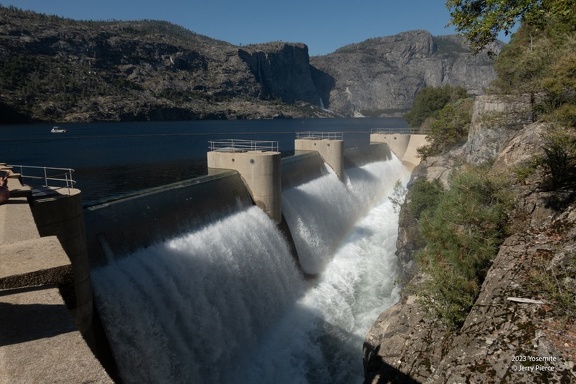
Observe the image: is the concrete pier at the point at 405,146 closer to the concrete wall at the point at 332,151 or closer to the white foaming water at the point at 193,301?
the concrete wall at the point at 332,151

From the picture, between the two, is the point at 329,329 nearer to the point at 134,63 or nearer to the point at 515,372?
the point at 515,372

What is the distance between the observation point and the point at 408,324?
482 inches

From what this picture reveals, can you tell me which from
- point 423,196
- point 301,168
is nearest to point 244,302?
point 423,196

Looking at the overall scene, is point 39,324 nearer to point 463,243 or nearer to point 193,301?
point 463,243

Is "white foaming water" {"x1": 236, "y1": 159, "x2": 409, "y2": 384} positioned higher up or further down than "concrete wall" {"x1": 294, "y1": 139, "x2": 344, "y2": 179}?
further down

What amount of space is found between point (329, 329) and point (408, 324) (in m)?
7.82

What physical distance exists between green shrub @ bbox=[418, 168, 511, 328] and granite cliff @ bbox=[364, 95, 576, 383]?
1.34ft

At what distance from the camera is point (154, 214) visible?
1658cm

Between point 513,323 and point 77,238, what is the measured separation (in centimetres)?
1114

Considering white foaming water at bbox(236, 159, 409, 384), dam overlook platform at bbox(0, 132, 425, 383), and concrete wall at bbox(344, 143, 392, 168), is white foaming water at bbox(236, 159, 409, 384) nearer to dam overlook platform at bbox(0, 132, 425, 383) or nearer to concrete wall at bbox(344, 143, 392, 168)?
dam overlook platform at bbox(0, 132, 425, 383)

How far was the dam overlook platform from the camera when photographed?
414cm

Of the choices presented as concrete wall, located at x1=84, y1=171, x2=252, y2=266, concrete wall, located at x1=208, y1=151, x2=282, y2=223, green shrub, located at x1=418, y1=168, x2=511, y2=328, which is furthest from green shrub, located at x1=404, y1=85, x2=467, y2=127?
green shrub, located at x1=418, y1=168, x2=511, y2=328

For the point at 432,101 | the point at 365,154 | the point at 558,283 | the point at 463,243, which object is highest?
the point at 432,101

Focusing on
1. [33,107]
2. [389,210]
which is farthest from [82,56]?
[389,210]
